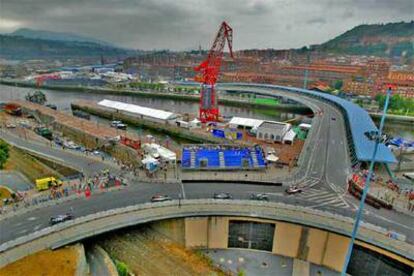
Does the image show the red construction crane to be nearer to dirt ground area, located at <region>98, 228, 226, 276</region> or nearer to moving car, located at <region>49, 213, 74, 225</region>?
dirt ground area, located at <region>98, 228, 226, 276</region>

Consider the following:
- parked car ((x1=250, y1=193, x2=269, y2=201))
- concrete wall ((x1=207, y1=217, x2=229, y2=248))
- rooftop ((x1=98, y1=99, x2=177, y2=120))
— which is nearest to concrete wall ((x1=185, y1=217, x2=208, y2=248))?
concrete wall ((x1=207, y1=217, x2=229, y2=248))

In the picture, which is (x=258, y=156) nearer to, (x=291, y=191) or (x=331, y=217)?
(x=291, y=191)

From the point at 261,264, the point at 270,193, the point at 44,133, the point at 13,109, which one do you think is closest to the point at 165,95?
the point at 13,109

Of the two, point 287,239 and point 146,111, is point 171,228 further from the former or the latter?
point 146,111

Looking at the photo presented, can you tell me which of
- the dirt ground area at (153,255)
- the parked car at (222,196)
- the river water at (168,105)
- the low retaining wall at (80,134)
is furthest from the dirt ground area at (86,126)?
the dirt ground area at (153,255)

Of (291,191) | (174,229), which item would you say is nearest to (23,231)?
(174,229)
